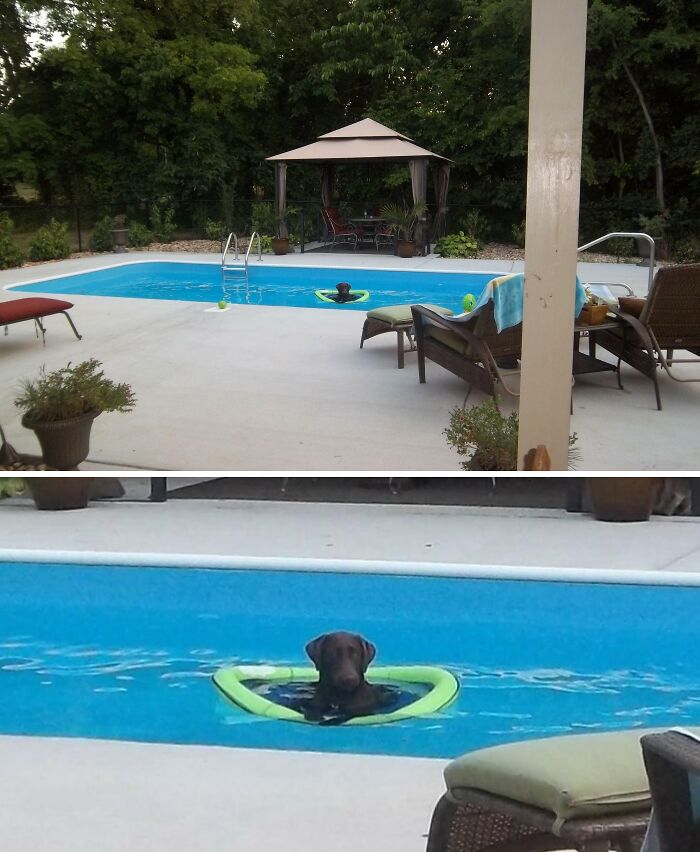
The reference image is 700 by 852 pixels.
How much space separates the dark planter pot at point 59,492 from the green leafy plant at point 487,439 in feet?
5.16

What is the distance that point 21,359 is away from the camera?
394 cm

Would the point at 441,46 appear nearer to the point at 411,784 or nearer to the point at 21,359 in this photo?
the point at 21,359

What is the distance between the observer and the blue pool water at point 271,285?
596 centimetres

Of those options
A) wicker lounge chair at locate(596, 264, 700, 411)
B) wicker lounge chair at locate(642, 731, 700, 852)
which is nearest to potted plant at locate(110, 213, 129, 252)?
wicker lounge chair at locate(596, 264, 700, 411)

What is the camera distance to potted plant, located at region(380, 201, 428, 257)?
5523 mm

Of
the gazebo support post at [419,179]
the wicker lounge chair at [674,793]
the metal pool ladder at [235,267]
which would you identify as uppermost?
the gazebo support post at [419,179]

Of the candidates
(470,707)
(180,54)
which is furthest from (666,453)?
(180,54)

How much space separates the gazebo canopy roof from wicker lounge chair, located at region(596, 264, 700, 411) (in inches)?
41.3

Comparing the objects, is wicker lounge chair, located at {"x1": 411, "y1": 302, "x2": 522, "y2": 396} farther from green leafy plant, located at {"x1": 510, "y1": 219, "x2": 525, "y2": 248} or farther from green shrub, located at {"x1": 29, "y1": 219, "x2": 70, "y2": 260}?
green shrub, located at {"x1": 29, "y1": 219, "x2": 70, "y2": 260}

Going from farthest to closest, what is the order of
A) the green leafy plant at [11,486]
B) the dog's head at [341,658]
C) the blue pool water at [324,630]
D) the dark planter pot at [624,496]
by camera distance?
1. the green leafy plant at [11,486]
2. the dark planter pot at [624,496]
3. the dog's head at [341,658]
4. the blue pool water at [324,630]

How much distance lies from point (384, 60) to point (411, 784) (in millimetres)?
2576

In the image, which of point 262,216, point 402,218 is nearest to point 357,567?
point 262,216

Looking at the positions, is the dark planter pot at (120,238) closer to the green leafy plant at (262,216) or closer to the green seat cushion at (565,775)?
the green leafy plant at (262,216)

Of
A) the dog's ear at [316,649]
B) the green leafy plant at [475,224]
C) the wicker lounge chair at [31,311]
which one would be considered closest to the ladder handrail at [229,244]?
the wicker lounge chair at [31,311]
